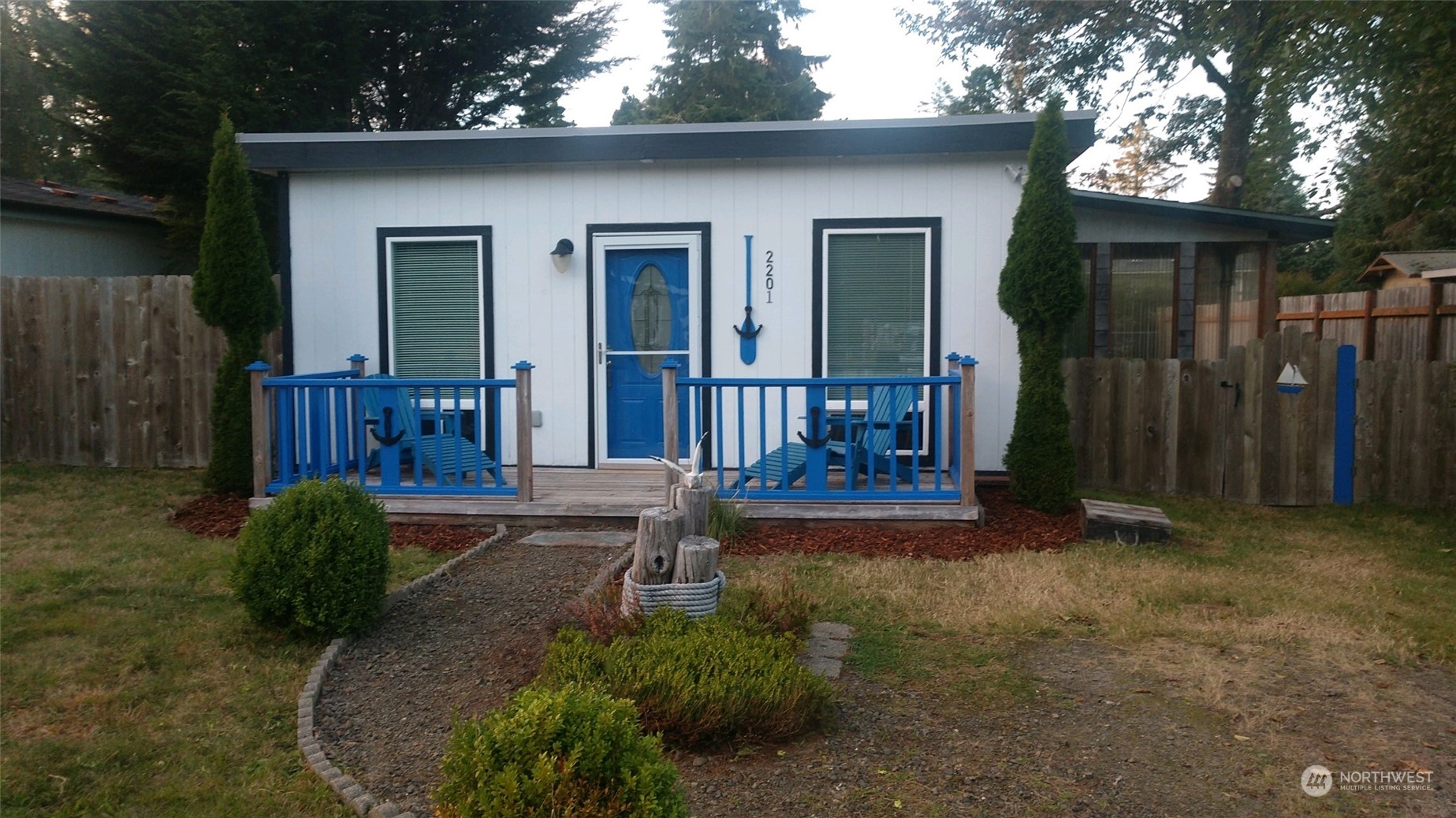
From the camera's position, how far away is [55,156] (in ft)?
80.0

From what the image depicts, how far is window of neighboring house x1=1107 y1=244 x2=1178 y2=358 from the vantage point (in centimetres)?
966

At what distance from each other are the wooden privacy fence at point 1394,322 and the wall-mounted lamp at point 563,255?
6850mm

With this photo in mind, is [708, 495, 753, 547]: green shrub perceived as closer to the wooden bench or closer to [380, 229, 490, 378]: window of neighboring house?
the wooden bench

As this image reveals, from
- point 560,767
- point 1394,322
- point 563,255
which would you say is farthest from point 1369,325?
point 560,767

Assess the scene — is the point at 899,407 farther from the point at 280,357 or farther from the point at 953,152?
the point at 280,357

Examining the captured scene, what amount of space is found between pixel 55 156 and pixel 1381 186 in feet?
86.9

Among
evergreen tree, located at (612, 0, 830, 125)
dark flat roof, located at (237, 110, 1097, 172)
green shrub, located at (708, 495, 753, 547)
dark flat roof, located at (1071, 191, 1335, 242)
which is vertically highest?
evergreen tree, located at (612, 0, 830, 125)

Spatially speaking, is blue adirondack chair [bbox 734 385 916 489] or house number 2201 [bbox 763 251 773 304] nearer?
blue adirondack chair [bbox 734 385 916 489]

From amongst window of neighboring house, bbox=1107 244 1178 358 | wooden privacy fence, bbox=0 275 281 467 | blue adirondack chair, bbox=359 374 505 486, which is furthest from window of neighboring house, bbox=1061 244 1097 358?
wooden privacy fence, bbox=0 275 281 467

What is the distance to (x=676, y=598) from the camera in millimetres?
4203

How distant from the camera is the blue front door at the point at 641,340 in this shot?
8367 millimetres

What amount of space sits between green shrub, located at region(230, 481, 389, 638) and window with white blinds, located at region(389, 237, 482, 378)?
12.8 feet

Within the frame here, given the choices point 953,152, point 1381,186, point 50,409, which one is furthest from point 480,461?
point 1381,186

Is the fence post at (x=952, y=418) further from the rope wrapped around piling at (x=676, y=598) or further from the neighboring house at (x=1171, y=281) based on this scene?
the rope wrapped around piling at (x=676, y=598)
